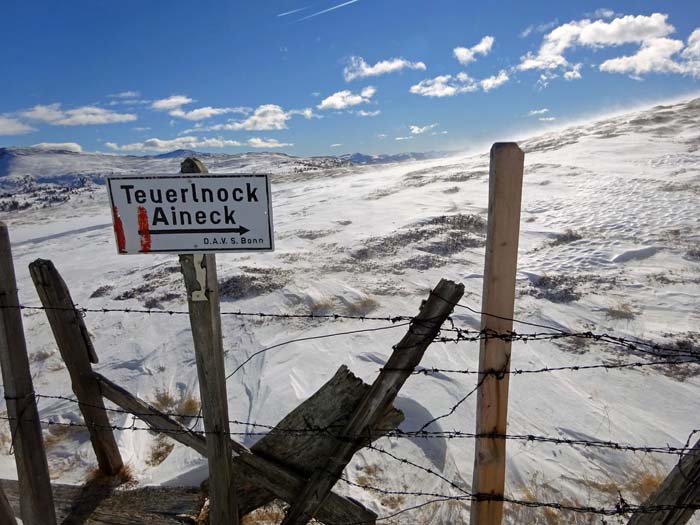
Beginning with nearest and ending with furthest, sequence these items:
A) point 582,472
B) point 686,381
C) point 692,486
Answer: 1. point 692,486
2. point 582,472
3. point 686,381

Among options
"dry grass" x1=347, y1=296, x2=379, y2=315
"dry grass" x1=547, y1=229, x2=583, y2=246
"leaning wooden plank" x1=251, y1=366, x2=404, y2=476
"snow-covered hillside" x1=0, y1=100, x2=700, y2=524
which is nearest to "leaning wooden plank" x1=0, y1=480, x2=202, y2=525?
"snow-covered hillside" x1=0, y1=100, x2=700, y2=524

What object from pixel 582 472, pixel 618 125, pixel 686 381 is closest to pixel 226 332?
pixel 582 472

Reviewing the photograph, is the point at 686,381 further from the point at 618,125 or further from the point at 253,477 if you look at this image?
the point at 618,125

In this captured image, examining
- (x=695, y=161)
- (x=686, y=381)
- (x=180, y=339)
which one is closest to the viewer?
(x=686, y=381)

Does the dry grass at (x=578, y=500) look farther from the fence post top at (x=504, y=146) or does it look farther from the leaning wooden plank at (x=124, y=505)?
the fence post top at (x=504, y=146)

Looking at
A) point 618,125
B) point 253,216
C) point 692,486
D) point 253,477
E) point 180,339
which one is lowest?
point 180,339

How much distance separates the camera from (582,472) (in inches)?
159

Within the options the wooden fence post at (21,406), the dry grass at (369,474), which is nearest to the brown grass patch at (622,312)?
the dry grass at (369,474)

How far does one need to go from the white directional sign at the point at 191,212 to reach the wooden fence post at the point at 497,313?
3.24ft

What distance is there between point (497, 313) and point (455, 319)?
5411mm

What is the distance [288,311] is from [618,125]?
1059 inches

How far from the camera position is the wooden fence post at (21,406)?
8.96 feet

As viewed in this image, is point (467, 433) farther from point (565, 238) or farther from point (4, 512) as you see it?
point (565, 238)

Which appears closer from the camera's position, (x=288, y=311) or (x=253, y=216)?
(x=253, y=216)
